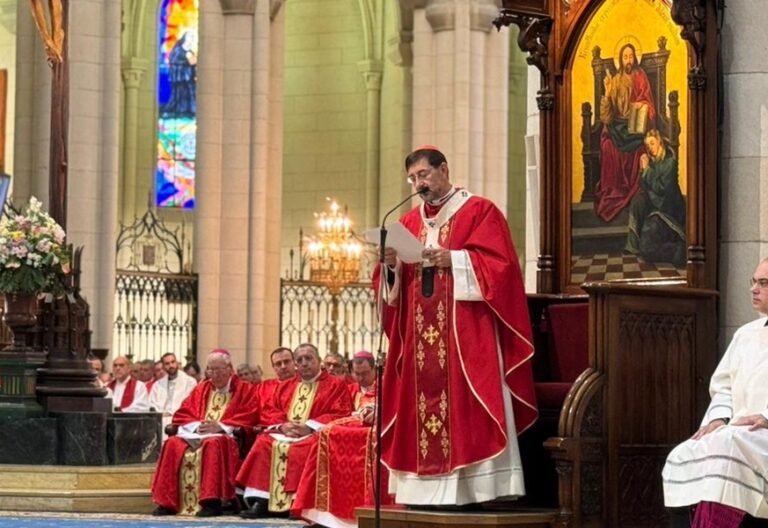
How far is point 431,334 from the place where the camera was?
9.14m

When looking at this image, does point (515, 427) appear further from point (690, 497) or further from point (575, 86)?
point (575, 86)

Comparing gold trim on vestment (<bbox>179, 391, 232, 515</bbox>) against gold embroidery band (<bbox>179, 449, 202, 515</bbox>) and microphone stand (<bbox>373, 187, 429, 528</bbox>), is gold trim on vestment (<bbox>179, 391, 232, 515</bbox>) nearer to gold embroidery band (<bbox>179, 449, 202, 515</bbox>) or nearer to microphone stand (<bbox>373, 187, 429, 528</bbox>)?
gold embroidery band (<bbox>179, 449, 202, 515</bbox>)

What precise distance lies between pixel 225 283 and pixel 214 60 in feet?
9.37

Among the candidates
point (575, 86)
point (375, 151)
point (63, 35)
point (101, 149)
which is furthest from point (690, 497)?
point (375, 151)

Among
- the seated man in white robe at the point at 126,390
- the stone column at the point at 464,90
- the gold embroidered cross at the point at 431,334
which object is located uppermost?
the stone column at the point at 464,90

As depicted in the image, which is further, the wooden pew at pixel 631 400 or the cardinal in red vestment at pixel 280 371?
the cardinal in red vestment at pixel 280 371

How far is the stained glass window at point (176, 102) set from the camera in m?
29.9

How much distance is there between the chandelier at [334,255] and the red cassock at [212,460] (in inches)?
433

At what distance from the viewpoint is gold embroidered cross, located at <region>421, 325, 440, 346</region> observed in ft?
29.9

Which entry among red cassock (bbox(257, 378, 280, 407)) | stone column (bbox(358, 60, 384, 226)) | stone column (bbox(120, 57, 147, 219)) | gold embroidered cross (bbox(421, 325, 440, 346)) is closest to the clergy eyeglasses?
gold embroidered cross (bbox(421, 325, 440, 346))

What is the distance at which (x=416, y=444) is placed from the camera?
911cm

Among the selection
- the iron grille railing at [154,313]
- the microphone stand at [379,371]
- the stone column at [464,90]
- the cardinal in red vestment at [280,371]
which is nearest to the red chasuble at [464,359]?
the microphone stand at [379,371]

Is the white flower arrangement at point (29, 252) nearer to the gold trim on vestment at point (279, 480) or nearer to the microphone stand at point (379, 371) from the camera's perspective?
the gold trim on vestment at point (279, 480)

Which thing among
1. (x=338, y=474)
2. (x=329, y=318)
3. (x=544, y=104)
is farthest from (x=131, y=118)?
(x=544, y=104)
